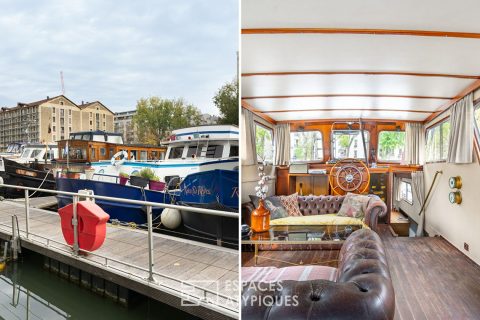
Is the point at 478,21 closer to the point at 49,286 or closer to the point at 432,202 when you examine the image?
the point at 432,202

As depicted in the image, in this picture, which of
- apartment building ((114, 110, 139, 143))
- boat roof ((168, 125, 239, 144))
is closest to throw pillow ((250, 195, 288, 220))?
boat roof ((168, 125, 239, 144))

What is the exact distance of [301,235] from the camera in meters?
0.70

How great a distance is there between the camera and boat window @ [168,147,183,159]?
19.0ft

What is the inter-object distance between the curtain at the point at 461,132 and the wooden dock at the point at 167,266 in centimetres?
152

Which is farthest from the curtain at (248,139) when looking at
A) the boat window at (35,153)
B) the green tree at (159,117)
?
the boat window at (35,153)

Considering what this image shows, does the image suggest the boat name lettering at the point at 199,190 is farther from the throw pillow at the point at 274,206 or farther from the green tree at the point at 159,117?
the throw pillow at the point at 274,206

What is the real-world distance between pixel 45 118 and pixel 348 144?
12051mm

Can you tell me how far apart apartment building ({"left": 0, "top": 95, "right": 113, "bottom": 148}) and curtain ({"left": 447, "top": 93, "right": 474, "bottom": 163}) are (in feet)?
31.9

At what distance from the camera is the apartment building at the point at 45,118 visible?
987 centimetres

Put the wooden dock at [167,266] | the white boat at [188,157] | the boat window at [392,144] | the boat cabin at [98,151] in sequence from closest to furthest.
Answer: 1. the boat window at [392,144]
2. the wooden dock at [167,266]
3. the white boat at [188,157]
4. the boat cabin at [98,151]

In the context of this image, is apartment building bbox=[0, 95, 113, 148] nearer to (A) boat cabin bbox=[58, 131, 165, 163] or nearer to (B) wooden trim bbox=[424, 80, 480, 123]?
(A) boat cabin bbox=[58, 131, 165, 163]

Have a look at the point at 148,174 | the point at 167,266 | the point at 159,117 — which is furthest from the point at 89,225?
the point at 159,117

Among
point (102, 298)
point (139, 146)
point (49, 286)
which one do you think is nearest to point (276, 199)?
point (102, 298)

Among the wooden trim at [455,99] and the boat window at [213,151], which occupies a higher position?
the wooden trim at [455,99]
